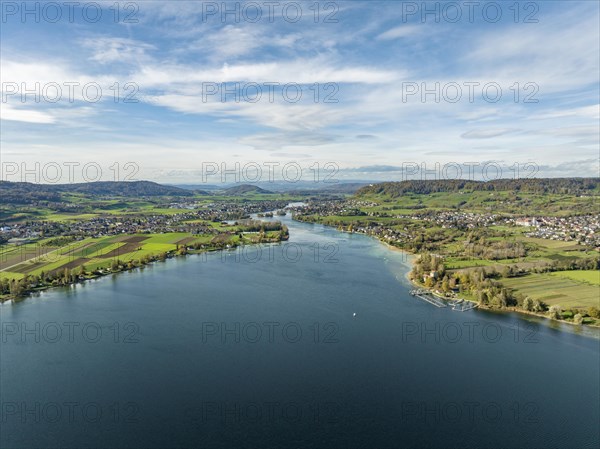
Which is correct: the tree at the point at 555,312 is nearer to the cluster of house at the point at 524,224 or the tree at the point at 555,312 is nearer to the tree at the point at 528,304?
the tree at the point at 528,304

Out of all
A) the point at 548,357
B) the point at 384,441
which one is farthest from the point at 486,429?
the point at 548,357

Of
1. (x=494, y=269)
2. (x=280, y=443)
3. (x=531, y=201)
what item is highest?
(x=531, y=201)

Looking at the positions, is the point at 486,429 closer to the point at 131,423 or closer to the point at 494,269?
the point at 131,423

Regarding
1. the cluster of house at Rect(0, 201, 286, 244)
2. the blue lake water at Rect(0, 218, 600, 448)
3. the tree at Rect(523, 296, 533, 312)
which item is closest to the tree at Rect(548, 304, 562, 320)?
the blue lake water at Rect(0, 218, 600, 448)

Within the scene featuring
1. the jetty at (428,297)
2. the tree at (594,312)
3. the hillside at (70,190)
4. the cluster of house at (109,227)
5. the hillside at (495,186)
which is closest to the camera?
the tree at (594,312)

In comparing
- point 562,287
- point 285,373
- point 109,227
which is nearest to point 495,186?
point 562,287

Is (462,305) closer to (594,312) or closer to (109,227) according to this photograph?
(594,312)

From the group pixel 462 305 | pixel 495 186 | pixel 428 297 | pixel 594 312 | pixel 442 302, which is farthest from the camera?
pixel 495 186

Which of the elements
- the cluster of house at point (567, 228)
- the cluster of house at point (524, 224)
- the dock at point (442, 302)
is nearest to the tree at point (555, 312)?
the dock at point (442, 302)
